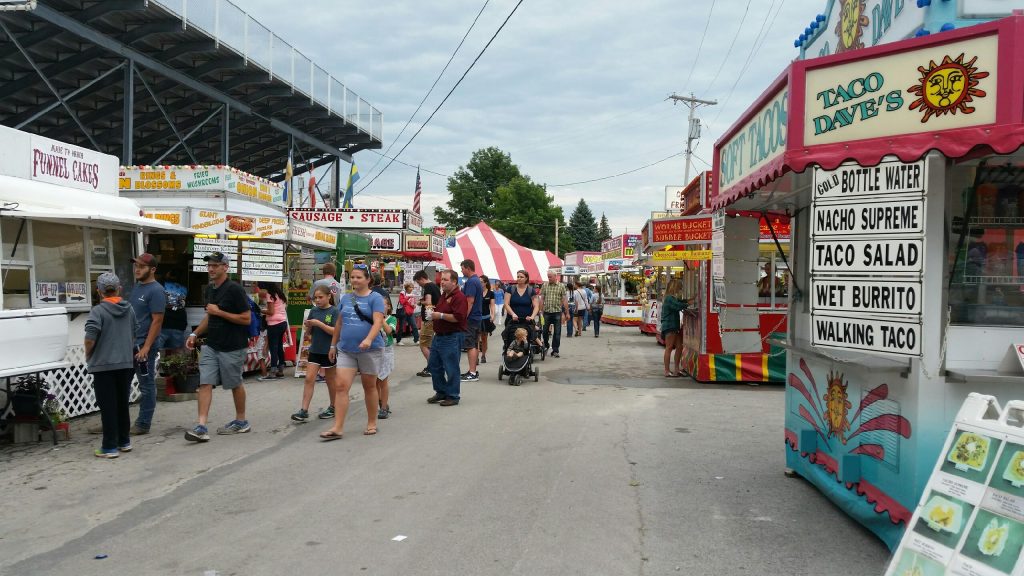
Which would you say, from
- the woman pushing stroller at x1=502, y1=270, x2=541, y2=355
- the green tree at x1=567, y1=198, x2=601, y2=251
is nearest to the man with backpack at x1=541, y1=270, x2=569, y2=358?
the woman pushing stroller at x1=502, y1=270, x2=541, y2=355

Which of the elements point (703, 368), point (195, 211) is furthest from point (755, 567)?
point (195, 211)

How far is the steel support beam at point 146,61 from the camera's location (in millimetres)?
19188

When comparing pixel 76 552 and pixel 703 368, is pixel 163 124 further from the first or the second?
pixel 76 552

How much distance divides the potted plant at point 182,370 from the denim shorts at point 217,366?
9.03 feet

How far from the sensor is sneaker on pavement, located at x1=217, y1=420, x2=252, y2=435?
314 inches

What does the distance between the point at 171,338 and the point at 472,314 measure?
175 inches

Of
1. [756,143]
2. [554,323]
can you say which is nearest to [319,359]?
[756,143]

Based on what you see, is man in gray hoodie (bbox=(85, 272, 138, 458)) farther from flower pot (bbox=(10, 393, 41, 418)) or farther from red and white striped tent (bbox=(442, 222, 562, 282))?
red and white striped tent (bbox=(442, 222, 562, 282))

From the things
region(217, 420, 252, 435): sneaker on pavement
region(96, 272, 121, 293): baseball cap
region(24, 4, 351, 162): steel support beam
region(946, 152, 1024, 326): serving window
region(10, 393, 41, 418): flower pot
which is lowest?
region(217, 420, 252, 435): sneaker on pavement

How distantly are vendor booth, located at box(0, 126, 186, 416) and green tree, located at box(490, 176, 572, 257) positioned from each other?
2498 inches

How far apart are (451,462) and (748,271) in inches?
143

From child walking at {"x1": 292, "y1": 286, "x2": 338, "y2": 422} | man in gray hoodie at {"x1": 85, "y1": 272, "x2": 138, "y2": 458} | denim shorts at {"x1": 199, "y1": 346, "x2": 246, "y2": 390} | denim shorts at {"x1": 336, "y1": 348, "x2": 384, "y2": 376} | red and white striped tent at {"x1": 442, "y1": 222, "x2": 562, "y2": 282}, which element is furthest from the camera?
red and white striped tent at {"x1": 442, "y1": 222, "x2": 562, "y2": 282}

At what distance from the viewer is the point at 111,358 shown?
6859 mm

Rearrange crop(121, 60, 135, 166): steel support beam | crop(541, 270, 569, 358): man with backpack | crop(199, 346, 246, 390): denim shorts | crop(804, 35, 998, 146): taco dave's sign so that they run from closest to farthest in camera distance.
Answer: crop(804, 35, 998, 146): taco dave's sign < crop(199, 346, 246, 390): denim shorts < crop(541, 270, 569, 358): man with backpack < crop(121, 60, 135, 166): steel support beam
